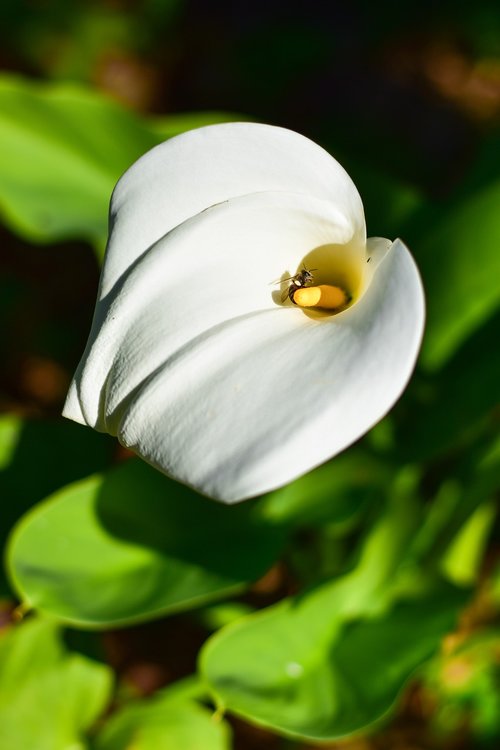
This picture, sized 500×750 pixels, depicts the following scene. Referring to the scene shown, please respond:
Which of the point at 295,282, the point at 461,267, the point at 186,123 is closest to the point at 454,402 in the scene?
the point at 461,267

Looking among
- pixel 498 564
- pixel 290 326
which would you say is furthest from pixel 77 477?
pixel 498 564

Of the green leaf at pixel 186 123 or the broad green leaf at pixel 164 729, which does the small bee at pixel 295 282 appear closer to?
the green leaf at pixel 186 123

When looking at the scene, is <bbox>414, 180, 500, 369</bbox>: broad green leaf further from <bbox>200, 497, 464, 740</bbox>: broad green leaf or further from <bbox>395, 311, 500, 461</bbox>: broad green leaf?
<bbox>200, 497, 464, 740</bbox>: broad green leaf

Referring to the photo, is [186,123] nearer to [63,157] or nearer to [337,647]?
[63,157]

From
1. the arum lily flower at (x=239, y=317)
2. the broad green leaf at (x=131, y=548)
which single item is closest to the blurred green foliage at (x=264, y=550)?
the broad green leaf at (x=131, y=548)

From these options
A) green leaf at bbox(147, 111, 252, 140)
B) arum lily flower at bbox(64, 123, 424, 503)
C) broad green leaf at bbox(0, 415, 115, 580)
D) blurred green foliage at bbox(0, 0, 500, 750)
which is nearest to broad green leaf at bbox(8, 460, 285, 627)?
blurred green foliage at bbox(0, 0, 500, 750)
